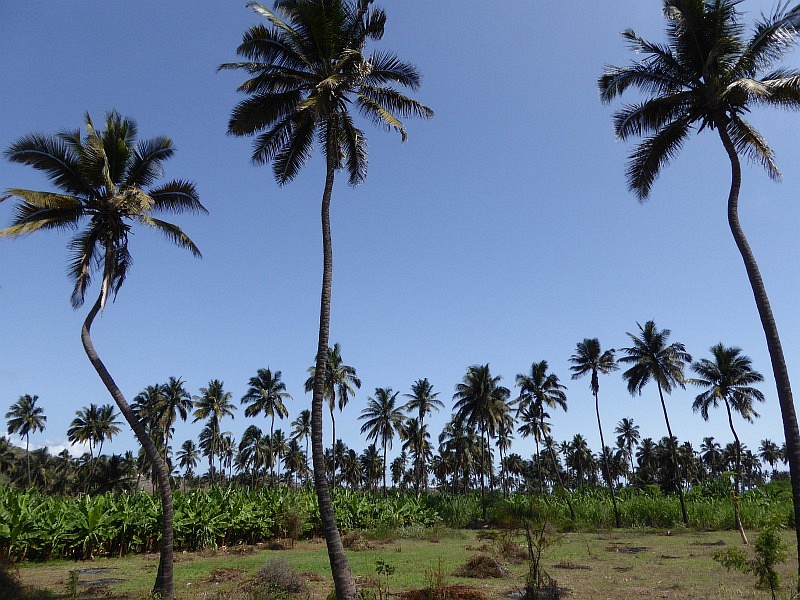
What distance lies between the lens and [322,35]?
13461 mm

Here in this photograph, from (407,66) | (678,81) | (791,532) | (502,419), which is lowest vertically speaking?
(791,532)

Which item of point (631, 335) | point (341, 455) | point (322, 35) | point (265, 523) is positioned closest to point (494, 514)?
point (631, 335)

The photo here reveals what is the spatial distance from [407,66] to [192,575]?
1725cm

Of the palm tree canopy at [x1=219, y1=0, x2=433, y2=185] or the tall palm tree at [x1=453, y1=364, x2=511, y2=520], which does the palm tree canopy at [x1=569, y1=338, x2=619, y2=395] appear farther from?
the palm tree canopy at [x1=219, y1=0, x2=433, y2=185]

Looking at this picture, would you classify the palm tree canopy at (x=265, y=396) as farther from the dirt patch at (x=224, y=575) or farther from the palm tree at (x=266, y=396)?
the dirt patch at (x=224, y=575)

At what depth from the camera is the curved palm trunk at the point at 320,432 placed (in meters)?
10.8

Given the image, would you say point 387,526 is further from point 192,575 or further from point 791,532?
point 791,532

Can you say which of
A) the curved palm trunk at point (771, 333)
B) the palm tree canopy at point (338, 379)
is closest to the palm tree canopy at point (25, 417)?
the palm tree canopy at point (338, 379)

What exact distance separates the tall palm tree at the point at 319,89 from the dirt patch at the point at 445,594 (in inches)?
149

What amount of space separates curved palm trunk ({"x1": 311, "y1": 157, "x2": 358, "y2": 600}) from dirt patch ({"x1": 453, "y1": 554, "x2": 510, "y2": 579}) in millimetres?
5242

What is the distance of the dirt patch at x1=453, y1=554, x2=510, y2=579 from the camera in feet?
52.2

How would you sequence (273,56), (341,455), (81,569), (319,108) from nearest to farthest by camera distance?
(319,108), (273,56), (81,569), (341,455)

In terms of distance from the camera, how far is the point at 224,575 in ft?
53.1

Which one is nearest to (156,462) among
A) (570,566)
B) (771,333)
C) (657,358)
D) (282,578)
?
(282,578)
